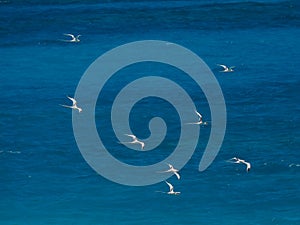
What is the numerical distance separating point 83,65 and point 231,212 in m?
41.6

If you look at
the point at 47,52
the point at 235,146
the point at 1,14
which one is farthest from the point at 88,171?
the point at 1,14

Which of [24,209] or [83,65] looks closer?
[24,209]

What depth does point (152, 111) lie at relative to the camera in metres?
128

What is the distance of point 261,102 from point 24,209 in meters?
36.0

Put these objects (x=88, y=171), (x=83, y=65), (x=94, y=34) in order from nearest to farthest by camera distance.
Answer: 1. (x=88, y=171)
2. (x=83, y=65)
3. (x=94, y=34)

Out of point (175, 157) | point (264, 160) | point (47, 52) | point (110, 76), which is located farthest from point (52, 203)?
point (47, 52)

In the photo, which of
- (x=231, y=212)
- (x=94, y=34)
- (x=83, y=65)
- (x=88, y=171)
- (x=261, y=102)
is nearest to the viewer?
(x=231, y=212)

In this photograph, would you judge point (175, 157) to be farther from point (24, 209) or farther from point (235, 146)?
point (24, 209)

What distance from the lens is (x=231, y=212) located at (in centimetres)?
10688

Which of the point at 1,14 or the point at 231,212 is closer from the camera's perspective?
the point at 231,212

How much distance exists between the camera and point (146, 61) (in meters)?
142

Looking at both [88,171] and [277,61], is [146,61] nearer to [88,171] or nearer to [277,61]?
[277,61]

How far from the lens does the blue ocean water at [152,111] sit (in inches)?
4250

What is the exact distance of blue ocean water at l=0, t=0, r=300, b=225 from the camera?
108 m
